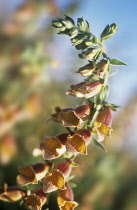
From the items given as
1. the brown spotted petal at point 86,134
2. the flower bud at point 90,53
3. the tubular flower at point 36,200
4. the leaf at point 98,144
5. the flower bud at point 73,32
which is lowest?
the tubular flower at point 36,200

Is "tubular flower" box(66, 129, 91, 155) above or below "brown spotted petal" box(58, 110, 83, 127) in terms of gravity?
below

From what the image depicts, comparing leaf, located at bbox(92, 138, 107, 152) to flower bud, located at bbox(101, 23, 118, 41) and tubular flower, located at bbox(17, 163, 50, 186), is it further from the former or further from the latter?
flower bud, located at bbox(101, 23, 118, 41)

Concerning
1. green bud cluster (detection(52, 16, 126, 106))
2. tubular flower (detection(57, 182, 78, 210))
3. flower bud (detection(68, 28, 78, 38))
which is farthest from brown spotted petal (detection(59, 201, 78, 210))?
flower bud (detection(68, 28, 78, 38))

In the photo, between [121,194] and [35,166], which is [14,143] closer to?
[121,194]

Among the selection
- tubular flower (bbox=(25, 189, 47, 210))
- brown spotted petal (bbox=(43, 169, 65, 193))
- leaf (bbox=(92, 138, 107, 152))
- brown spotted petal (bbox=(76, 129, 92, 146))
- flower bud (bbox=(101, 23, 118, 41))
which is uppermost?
flower bud (bbox=(101, 23, 118, 41))

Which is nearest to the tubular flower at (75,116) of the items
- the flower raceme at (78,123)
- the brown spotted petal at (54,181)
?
the flower raceme at (78,123)

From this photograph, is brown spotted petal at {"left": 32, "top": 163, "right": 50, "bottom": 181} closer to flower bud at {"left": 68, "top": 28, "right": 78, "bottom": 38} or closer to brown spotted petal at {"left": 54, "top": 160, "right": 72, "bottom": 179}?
brown spotted petal at {"left": 54, "top": 160, "right": 72, "bottom": 179}

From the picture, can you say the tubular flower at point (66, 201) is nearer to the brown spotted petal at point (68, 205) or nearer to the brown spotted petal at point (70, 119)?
the brown spotted petal at point (68, 205)
